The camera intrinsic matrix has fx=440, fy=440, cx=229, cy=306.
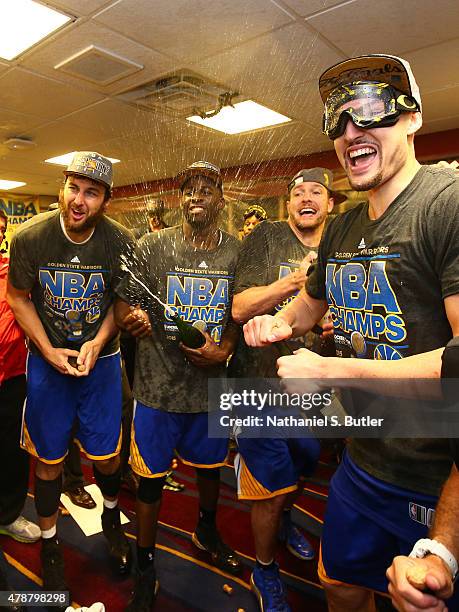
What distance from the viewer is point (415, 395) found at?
0.89 metres

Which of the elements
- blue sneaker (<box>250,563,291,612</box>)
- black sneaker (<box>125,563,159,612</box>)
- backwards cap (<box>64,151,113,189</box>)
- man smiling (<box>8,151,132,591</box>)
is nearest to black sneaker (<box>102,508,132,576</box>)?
man smiling (<box>8,151,132,591</box>)

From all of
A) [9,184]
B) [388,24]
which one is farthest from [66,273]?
[9,184]

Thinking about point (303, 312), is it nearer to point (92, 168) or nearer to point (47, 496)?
point (92, 168)

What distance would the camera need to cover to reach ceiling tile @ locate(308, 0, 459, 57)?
2246mm

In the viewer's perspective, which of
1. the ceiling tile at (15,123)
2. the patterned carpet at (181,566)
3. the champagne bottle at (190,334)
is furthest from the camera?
the ceiling tile at (15,123)

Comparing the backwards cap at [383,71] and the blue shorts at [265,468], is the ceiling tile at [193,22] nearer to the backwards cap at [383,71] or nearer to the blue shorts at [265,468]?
the backwards cap at [383,71]

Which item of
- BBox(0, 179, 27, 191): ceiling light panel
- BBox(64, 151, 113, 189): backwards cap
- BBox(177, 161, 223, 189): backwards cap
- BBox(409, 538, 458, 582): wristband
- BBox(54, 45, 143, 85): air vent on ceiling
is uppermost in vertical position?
BBox(0, 179, 27, 191): ceiling light panel

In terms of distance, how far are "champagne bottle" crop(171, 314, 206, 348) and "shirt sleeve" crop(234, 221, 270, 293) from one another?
212 mm

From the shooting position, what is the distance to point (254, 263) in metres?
1.67

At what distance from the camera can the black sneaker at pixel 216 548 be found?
1.85 metres

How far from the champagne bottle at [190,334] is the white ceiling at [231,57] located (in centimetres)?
53

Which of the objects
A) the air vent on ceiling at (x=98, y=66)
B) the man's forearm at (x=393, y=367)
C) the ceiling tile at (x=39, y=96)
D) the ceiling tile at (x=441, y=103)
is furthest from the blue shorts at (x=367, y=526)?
the ceiling tile at (x=39, y=96)

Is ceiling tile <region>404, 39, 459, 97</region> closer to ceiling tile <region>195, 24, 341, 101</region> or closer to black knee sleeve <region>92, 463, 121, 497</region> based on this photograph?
ceiling tile <region>195, 24, 341, 101</region>

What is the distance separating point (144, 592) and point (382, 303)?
1.38m
